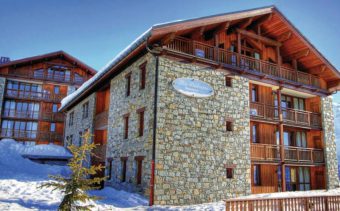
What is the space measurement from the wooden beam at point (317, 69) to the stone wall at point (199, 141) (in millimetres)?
7259

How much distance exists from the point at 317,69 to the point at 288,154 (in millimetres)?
6352

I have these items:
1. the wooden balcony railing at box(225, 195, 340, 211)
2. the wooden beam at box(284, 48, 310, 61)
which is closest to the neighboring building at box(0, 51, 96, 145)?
the wooden beam at box(284, 48, 310, 61)

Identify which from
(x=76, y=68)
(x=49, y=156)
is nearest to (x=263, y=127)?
(x=49, y=156)

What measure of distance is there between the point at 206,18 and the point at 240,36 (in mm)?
3931

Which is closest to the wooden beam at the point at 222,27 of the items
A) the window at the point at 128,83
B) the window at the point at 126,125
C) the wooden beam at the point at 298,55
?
the window at the point at 128,83

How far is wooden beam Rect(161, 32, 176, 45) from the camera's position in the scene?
14255 mm

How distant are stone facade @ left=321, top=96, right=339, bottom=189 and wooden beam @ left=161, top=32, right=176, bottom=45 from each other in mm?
→ 12651

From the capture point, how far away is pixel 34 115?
120 feet

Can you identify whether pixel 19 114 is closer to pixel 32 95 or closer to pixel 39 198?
pixel 32 95

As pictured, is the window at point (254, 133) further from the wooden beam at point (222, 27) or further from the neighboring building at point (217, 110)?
the wooden beam at point (222, 27)

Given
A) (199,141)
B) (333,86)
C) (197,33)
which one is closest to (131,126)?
(199,141)

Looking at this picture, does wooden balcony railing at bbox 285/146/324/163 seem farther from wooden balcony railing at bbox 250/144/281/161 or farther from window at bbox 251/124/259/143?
window at bbox 251/124/259/143

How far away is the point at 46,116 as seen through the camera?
36812 millimetres

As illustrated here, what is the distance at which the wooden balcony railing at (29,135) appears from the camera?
35156 millimetres
